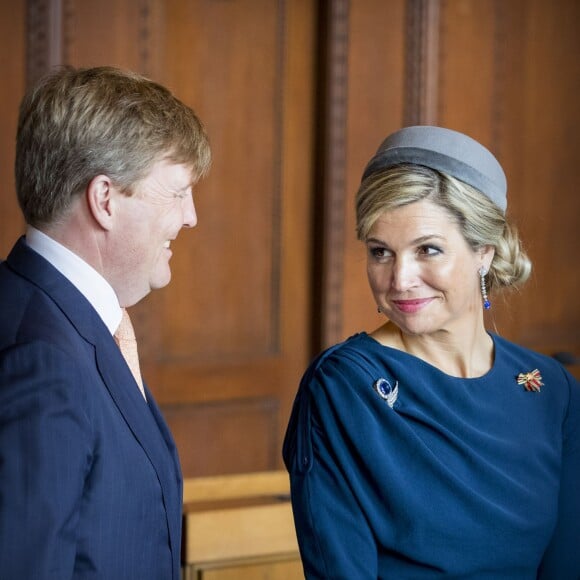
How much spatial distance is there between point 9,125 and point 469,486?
2.26m

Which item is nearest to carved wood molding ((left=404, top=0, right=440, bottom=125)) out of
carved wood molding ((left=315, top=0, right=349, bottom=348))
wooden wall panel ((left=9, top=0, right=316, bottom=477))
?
carved wood molding ((left=315, top=0, right=349, bottom=348))

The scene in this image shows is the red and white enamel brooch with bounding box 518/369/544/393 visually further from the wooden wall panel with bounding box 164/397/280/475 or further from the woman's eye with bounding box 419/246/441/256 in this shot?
the wooden wall panel with bounding box 164/397/280/475

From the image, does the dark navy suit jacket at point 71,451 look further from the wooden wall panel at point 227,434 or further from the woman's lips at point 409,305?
the wooden wall panel at point 227,434

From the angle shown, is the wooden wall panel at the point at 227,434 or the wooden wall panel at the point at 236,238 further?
the wooden wall panel at the point at 227,434

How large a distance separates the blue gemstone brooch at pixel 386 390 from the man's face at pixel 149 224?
0.49 meters

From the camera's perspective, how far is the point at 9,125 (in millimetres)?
3467

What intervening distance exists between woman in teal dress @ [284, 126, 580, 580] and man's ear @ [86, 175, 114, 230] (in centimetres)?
57

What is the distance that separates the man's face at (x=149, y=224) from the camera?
150 centimetres

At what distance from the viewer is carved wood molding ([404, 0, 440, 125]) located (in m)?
4.12

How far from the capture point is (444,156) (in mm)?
1870

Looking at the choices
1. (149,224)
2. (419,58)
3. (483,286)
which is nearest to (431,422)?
(483,286)

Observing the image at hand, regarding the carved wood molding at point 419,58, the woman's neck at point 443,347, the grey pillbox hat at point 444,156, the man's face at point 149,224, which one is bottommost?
the woman's neck at point 443,347

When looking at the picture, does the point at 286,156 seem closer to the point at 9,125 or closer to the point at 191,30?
the point at 191,30

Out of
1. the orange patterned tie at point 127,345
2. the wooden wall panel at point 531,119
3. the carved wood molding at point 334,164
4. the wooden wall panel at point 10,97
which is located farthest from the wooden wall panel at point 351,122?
the orange patterned tie at point 127,345
